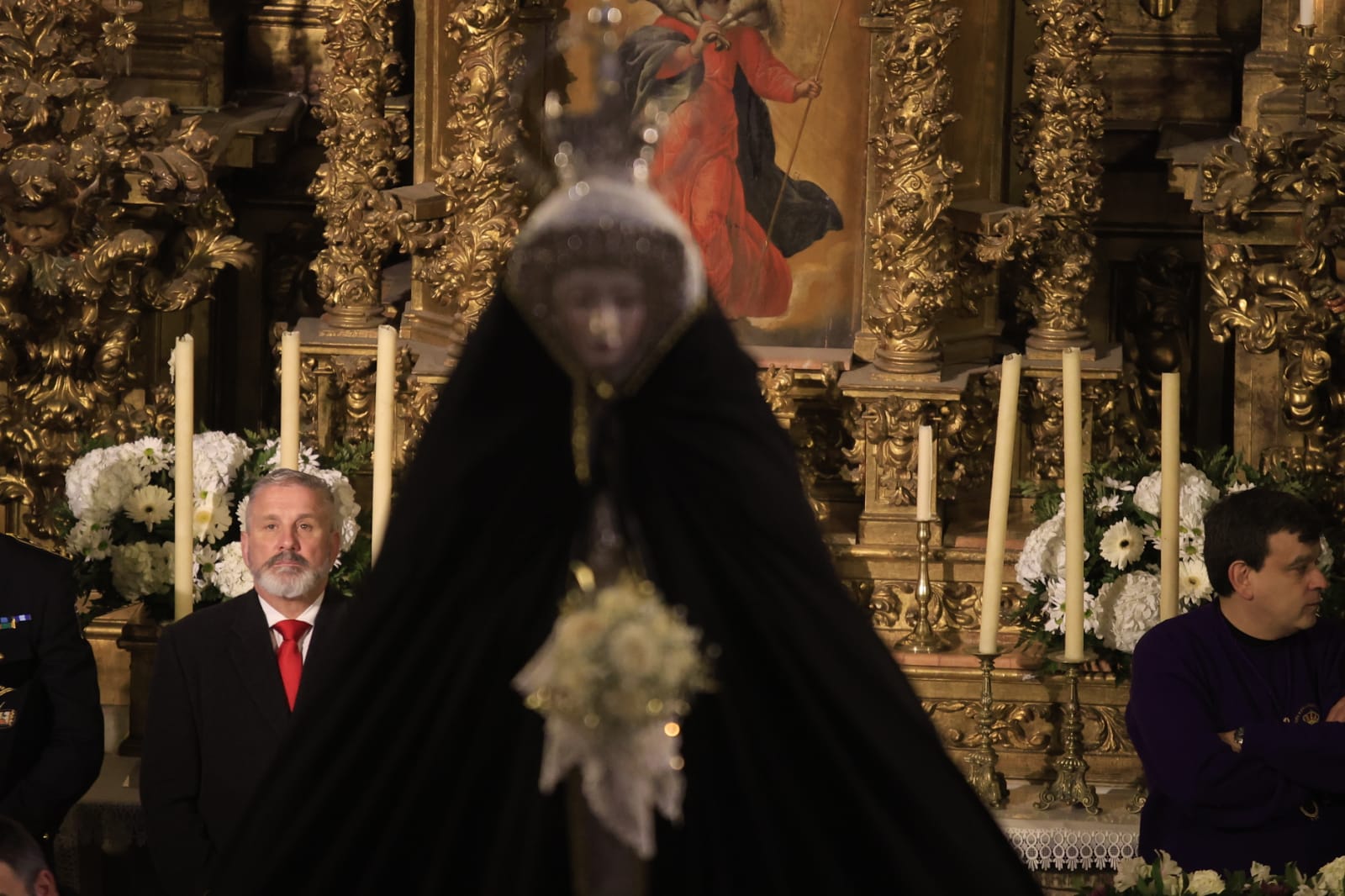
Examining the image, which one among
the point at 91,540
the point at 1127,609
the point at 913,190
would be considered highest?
the point at 913,190

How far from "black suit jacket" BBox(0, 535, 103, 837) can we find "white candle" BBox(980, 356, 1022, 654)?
1845 mm

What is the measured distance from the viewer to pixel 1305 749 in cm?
388

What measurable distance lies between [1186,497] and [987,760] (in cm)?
82

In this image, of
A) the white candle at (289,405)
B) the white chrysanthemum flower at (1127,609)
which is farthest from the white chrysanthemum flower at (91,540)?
the white chrysanthemum flower at (1127,609)

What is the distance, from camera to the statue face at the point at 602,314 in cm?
248

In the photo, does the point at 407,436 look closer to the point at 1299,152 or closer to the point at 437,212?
the point at 437,212

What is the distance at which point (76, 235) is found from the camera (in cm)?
561

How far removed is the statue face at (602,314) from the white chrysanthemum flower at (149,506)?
281cm

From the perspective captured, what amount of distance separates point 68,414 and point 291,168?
1346 mm

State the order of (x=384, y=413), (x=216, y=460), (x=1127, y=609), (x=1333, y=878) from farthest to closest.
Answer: (x=216, y=460) → (x=1127, y=609) → (x=384, y=413) → (x=1333, y=878)

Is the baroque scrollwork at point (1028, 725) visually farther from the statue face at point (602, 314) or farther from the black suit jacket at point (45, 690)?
the statue face at point (602, 314)

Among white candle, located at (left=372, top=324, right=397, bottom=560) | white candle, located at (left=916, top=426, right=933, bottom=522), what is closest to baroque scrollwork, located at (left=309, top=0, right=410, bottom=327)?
white candle, located at (left=372, top=324, right=397, bottom=560)

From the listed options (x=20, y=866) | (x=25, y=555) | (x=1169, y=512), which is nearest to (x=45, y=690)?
(x=25, y=555)

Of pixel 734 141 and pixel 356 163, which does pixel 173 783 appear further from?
pixel 734 141
